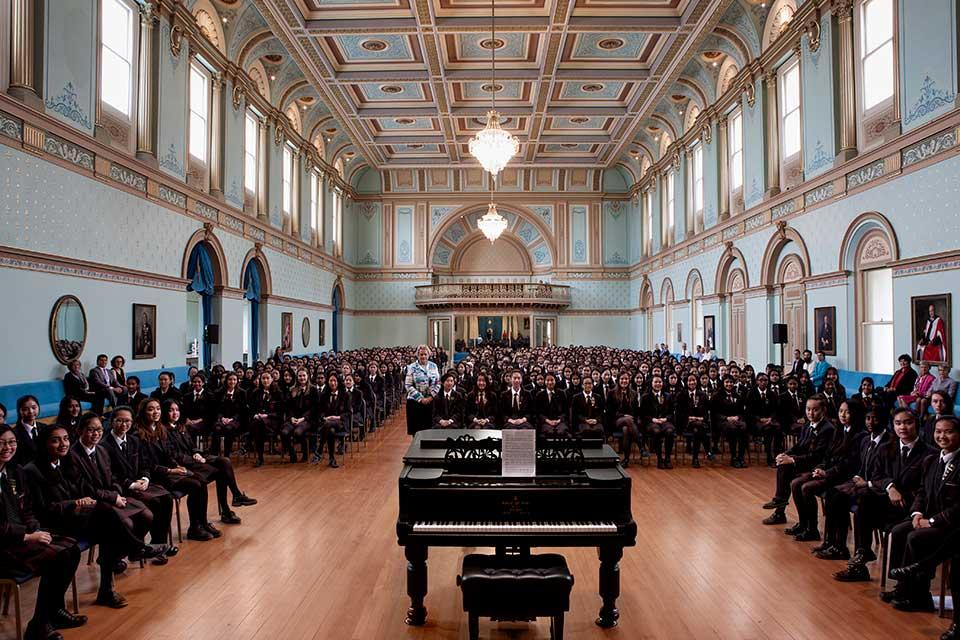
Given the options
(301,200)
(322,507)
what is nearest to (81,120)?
(322,507)

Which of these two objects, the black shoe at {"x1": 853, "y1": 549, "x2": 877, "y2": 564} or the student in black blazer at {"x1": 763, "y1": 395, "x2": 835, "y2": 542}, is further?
the student in black blazer at {"x1": 763, "y1": 395, "x2": 835, "y2": 542}

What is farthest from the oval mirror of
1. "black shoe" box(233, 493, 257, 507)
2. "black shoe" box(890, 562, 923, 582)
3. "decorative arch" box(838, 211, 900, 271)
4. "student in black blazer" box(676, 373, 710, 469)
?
"decorative arch" box(838, 211, 900, 271)

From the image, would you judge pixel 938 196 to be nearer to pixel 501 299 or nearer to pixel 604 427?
pixel 604 427

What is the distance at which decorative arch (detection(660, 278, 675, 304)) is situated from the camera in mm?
25431

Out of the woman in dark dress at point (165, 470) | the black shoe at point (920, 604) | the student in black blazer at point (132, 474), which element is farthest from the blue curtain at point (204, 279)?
the black shoe at point (920, 604)

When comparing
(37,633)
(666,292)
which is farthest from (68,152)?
(666,292)

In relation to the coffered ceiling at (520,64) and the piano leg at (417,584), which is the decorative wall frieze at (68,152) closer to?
the coffered ceiling at (520,64)

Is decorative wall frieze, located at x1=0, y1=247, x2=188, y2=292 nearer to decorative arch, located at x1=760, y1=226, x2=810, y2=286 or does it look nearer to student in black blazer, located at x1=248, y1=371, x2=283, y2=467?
student in black blazer, located at x1=248, y1=371, x2=283, y2=467

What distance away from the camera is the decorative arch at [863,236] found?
10906 mm

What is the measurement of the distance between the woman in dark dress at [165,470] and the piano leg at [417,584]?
111 inches

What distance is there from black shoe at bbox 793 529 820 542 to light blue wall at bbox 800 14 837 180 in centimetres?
934

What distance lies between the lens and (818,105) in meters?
13.4

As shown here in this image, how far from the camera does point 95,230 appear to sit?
10.9 metres

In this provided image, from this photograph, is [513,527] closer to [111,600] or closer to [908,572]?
[908,572]
